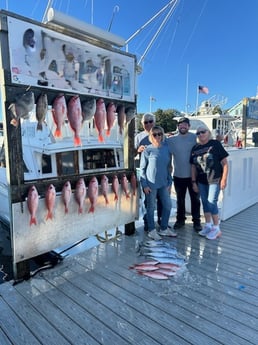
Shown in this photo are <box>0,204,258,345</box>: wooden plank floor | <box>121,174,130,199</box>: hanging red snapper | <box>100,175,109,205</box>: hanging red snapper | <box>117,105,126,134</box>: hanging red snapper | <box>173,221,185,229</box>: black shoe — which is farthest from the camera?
<box>173,221,185,229</box>: black shoe

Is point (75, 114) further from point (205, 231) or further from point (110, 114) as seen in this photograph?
point (205, 231)

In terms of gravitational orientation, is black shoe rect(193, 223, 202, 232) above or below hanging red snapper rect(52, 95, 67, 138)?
below

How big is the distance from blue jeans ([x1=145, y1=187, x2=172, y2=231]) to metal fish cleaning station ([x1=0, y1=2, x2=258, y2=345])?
8.2 inches

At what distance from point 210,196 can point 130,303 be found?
187 centimetres

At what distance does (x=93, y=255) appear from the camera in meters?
3.01

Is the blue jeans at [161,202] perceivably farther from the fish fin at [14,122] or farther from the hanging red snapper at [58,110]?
the fish fin at [14,122]

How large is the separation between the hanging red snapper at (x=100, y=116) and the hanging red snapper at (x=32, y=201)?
0.87m

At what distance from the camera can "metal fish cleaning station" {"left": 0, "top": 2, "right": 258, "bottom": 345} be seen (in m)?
1.84

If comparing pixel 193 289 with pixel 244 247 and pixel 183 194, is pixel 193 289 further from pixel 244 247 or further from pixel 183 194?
pixel 183 194

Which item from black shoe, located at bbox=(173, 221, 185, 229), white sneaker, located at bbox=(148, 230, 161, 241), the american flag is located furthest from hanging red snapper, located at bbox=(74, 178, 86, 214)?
the american flag

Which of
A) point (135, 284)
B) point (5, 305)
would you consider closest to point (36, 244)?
point (5, 305)

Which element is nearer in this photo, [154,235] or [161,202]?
[154,235]

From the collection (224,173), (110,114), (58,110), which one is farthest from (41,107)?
(224,173)

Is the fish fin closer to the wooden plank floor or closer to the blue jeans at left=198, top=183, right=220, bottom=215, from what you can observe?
the wooden plank floor
